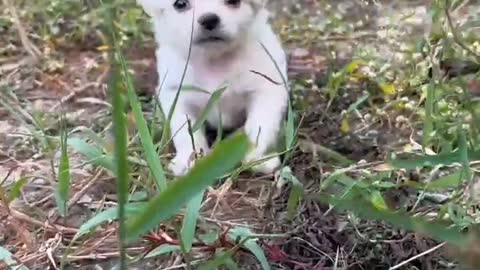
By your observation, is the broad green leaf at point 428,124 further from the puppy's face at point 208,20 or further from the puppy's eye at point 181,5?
the puppy's eye at point 181,5

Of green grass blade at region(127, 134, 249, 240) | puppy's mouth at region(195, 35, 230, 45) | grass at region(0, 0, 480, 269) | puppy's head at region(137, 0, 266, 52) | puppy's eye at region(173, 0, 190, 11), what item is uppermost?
green grass blade at region(127, 134, 249, 240)

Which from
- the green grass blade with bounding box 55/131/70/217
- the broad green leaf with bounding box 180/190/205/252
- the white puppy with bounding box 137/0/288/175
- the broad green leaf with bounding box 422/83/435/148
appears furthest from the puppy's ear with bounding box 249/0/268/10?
the broad green leaf with bounding box 180/190/205/252

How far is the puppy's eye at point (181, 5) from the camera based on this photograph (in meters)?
2.20

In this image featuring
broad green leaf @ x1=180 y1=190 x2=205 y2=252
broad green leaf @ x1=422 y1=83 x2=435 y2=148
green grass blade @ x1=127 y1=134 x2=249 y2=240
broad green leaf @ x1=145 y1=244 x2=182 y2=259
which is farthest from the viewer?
broad green leaf @ x1=422 y1=83 x2=435 y2=148

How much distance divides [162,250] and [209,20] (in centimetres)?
71

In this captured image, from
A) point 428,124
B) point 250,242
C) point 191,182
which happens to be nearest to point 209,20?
point 428,124

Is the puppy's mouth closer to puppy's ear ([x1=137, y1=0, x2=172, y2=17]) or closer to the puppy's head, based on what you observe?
the puppy's head

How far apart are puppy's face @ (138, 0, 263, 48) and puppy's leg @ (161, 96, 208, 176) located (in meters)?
0.17

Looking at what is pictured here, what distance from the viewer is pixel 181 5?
221 cm

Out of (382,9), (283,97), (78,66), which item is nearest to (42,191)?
(283,97)

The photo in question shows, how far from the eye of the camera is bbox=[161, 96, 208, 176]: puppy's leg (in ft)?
6.75

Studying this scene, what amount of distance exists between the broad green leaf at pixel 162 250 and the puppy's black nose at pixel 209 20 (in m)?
0.69

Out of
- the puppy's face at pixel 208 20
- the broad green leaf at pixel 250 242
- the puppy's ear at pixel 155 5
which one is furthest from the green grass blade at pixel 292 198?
the puppy's ear at pixel 155 5

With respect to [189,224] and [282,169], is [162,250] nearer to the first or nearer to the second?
[189,224]
